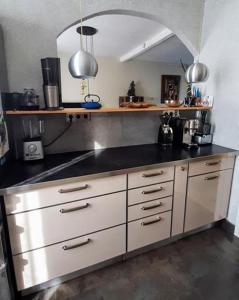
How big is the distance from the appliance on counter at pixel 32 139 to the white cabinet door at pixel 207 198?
4.19 ft

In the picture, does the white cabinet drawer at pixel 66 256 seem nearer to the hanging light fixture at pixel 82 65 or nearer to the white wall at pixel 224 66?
the hanging light fixture at pixel 82 65

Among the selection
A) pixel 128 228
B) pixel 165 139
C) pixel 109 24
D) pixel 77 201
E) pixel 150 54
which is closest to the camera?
pixel 77 201

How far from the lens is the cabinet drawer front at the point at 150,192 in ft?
4.90

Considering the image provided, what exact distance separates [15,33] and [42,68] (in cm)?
31

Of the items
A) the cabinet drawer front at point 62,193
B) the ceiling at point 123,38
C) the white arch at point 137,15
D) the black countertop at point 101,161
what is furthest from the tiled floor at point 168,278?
the ceiling at point 123,38

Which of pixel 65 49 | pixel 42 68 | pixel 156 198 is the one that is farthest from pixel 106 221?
pixel 65 49

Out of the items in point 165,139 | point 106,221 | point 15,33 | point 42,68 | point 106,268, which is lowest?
point 106,268

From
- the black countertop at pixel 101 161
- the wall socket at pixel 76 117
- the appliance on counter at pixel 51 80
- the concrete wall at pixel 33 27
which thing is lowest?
the black countertop at pixel 101 161

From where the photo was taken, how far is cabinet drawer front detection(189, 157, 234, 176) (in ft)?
5.60

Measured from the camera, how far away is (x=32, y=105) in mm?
1438

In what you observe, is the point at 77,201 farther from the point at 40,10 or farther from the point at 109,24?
the point at 109,24

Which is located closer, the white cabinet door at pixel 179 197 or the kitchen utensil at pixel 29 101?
the kitchen utensil at pixel 29 101

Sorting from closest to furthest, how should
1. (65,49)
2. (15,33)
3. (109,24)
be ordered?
(15,33) → (109,24) → (65,49)

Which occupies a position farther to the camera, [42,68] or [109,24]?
[109,24]
